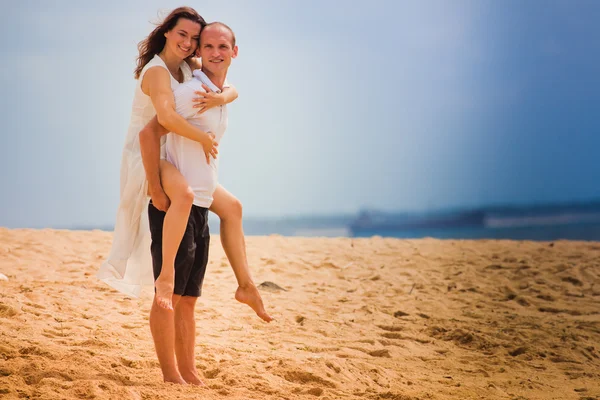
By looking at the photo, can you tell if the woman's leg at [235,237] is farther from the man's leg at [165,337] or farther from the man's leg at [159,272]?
the man's leg at [165,337]

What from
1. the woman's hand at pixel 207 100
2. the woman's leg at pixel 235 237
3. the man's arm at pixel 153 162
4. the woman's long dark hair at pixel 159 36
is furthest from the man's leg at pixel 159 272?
the woman's long dark hair at pixel 159 36

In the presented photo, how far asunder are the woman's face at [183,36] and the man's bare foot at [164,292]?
118 cm

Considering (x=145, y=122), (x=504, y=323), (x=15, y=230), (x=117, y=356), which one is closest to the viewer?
(x=145, y=122)

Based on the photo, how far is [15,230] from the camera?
357 inches

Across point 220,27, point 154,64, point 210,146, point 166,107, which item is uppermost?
point 220,27

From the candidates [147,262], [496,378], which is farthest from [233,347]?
[496,378]

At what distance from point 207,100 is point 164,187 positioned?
489 mm

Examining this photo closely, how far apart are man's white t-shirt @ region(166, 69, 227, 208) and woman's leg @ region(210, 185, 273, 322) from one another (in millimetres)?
102

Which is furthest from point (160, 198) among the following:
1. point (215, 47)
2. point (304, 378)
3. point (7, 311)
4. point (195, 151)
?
point (7, 311)

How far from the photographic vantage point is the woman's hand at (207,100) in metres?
3.29

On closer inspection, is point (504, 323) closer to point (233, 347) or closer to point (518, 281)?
point (518, 281)

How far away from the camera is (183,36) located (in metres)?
3.38

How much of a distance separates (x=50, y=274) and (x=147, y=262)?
3.59 meters

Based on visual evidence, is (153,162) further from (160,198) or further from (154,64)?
(154,64)
